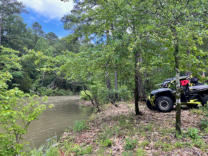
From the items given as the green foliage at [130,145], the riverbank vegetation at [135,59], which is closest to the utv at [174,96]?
the riverbank vegetation at [135,59]

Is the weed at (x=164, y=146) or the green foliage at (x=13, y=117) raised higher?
the green foliage at (x=13, y=117)

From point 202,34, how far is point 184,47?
0.54 meters

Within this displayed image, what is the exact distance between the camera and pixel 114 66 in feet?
18.0

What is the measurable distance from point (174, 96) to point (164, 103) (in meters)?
0.53

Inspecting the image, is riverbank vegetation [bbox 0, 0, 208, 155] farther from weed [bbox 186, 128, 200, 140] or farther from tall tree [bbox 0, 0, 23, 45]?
tall tree [bbox 0, 0, 23, 45]

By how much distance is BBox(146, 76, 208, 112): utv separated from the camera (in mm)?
6113

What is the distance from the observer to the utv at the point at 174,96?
6.11 metres

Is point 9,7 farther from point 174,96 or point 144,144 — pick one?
point 144,144

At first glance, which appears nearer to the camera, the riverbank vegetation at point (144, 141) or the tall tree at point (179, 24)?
the riverbank vegetation at point (144, 141)

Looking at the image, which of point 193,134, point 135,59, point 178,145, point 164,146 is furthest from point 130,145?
point 135,59

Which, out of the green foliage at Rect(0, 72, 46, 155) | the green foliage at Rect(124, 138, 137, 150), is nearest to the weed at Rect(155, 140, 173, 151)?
the green foliage at Rect(124, 138, 137, 150)

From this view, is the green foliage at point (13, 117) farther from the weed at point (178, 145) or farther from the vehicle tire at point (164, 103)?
the vehicle tire at point (164, 103)

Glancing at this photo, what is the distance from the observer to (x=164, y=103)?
21.6 feet

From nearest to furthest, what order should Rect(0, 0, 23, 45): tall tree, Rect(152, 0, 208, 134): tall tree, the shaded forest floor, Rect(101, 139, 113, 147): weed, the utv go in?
the shaded forest floor, Rect(152, 0, 208, 134): tall tree, Rect(101, 139, 113, 147): weed, the utv, Rect(0, 0, 23, 45): tall tree
